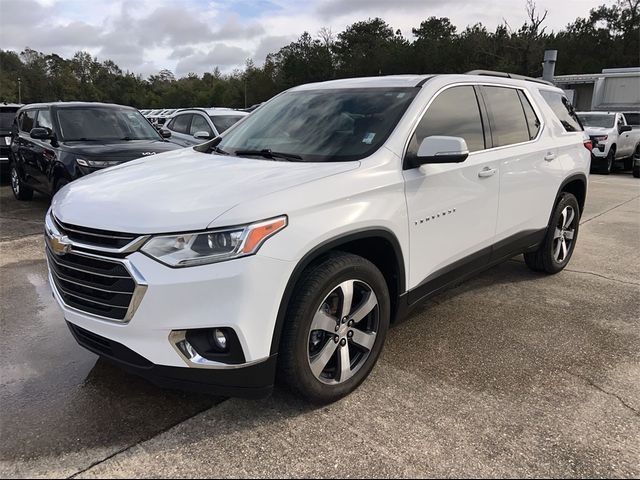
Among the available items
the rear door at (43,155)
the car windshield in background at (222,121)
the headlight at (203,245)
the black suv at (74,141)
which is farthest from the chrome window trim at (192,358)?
the car windshield in background at (222,121)

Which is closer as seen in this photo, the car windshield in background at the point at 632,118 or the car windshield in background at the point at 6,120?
the car windshield in background at the point at 6,120

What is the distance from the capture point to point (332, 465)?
238 cm

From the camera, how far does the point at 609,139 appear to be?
14.8m

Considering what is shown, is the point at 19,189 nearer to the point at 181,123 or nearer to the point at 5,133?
the point at 5,133

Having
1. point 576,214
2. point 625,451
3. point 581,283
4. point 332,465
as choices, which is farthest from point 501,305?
point 332,465

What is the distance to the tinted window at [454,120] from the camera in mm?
3314

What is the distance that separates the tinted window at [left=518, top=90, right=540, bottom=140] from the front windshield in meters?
1.49

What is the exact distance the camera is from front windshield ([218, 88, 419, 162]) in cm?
318

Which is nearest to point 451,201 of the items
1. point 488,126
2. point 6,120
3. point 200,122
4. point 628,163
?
point 488,126

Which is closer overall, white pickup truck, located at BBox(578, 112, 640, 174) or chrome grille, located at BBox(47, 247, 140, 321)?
chrome grille, located at BBox(47, 247, 140, 321)

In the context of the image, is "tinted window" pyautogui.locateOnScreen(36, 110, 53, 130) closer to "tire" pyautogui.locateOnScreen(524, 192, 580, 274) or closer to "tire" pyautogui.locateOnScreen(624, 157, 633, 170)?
"tire" pyautogui.locateOnScreen(524, 192, 580, 274)

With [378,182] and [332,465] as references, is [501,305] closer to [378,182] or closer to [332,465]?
[378,182]

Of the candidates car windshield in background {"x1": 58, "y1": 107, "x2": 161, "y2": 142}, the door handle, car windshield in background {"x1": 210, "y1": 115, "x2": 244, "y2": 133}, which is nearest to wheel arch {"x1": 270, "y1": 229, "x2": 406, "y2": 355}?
the door handle

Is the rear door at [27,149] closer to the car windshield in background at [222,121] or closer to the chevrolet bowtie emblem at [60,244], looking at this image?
the car windshield in background at [222,121]
